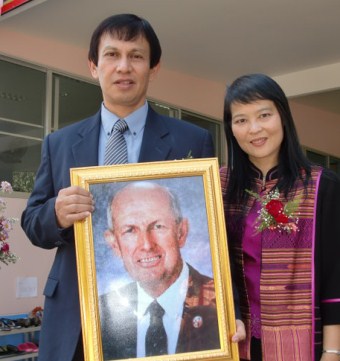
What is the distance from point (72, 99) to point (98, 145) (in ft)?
20.0

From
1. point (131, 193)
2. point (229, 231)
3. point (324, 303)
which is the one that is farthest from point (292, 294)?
point (131, 193)

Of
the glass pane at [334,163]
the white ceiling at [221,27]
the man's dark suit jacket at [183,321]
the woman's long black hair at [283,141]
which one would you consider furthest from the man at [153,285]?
the glass pane at [334,163]

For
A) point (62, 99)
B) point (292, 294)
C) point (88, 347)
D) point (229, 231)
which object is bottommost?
point (88, 347)

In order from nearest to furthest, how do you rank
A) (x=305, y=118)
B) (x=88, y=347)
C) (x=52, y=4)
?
1. (x=88, y=347)
2. (x=52, y=4)
3. (x=305, y=118)

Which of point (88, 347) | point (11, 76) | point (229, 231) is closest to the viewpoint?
point (88, 347)

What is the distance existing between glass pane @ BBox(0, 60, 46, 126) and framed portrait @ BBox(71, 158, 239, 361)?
575 centimetres

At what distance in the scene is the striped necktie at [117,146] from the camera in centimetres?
165

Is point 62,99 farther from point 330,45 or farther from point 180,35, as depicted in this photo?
point 330,45

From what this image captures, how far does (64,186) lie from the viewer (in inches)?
64.3

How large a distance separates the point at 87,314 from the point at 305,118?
10.6 metres

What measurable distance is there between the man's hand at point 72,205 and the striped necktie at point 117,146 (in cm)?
21

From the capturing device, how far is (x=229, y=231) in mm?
1754

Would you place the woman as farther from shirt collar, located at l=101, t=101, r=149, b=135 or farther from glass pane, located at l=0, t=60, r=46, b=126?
glass pane, located at l=0, t=60, r=46, b=126

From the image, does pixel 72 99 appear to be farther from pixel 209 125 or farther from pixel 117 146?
pixel 117 146
